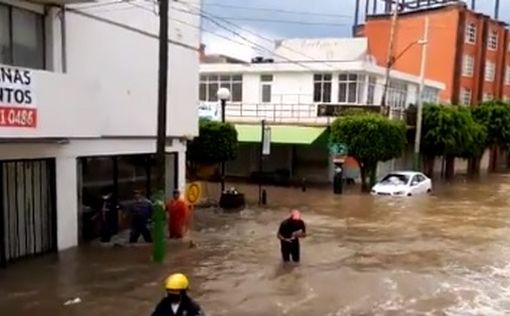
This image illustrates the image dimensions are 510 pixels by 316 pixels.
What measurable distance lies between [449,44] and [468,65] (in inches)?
133

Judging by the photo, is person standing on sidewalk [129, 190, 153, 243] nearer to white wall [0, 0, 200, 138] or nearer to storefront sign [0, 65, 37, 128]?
white wall [0, 0, 200, 138]

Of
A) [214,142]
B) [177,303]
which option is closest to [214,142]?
[214,142]

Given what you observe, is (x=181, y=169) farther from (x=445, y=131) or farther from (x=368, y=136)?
(x=445, y=131)

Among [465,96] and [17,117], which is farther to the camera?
[465,96]

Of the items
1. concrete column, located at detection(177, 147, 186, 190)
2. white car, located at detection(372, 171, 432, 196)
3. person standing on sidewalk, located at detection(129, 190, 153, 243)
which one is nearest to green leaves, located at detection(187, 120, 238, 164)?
concrete column, located at detection(177, 147, 186, 190)

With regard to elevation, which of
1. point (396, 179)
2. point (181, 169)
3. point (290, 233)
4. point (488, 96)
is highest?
point (488, 96)

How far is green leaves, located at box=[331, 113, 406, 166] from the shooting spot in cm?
3297

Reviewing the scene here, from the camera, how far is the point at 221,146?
91.1ft

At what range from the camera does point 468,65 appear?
59.3m

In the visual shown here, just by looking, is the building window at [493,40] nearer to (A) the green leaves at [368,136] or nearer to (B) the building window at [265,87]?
(B) the building window at [265,87]

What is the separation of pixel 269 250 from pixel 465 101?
4756 centimetres

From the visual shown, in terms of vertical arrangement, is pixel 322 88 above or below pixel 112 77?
above

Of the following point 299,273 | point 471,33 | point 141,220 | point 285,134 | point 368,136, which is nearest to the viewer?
point 299,273

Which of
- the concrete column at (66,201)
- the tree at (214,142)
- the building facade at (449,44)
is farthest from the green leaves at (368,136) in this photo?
the building facade at (449,44)
